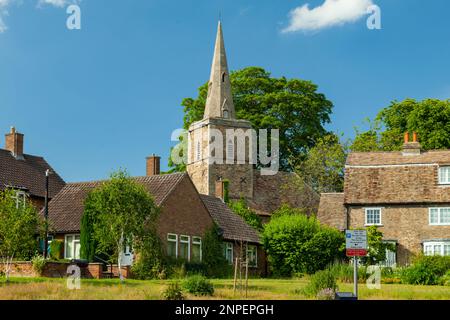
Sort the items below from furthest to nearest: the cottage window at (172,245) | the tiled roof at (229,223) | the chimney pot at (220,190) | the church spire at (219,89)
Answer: the church spire at (219,89), the chimney pot at (220,190), the tiled roof at (229,223), the cottage window at (172,245)

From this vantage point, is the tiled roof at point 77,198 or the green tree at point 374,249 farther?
the green tree at point 374,249

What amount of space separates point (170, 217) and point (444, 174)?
22.4 meters

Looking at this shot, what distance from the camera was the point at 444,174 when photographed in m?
62.8

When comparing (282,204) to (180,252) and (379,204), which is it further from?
(180,252)

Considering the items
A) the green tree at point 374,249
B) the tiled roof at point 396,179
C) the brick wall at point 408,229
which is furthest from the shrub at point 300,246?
the tiled roof at point 396,179

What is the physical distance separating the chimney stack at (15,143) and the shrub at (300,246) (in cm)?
2097

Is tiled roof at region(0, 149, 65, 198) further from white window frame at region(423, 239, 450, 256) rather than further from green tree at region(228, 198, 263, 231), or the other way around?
white window frame at region(423, 239, 450, 256)

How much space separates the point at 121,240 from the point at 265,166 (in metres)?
45.5

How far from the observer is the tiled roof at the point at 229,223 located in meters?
56.8

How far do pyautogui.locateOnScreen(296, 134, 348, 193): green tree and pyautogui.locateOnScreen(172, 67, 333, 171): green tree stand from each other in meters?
3.74

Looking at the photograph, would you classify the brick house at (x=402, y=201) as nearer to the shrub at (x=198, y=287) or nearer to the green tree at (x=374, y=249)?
the green tree at (x=374, y=249)

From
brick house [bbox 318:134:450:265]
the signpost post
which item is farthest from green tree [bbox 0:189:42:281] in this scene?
brick house [bbox 318:134:450:265]

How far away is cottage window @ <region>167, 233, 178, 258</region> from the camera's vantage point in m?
50.2

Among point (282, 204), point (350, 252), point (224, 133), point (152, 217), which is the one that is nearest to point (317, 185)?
point (282, 204)
